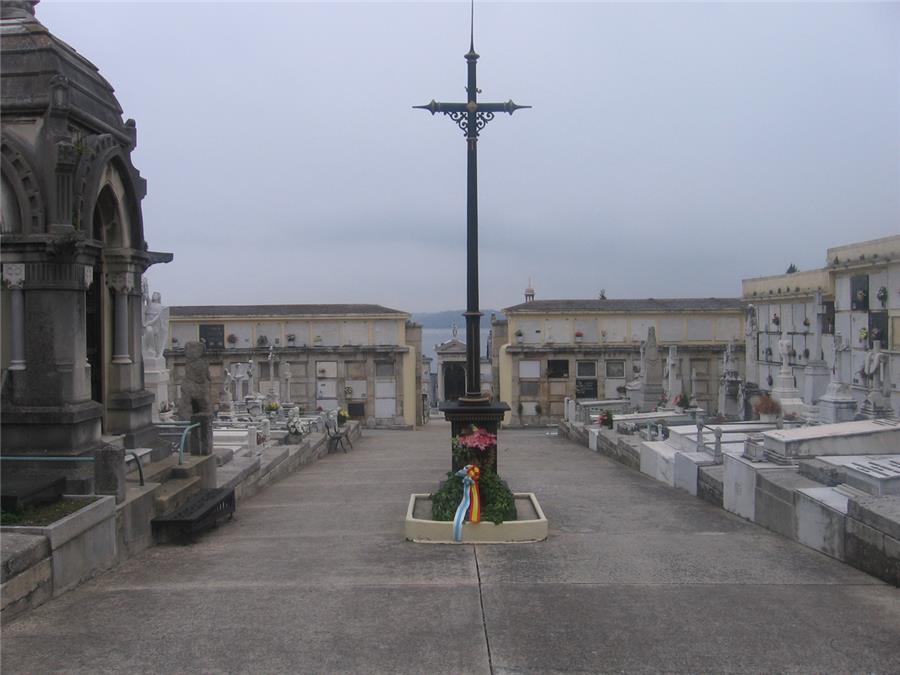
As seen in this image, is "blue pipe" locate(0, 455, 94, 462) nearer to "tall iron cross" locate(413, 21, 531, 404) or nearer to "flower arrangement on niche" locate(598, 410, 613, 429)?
"tall iron cross" locate(413, 21, 531, 404)

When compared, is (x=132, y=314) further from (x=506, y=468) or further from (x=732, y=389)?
(x=732, y=389)

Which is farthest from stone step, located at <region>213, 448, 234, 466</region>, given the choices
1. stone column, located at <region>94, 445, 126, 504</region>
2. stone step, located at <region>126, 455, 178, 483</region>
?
stone column, located at <region>94, 445, 126, 504</region>

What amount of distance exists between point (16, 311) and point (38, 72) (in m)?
2.42

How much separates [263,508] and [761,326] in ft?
79.0

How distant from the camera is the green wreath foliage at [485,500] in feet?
25.0

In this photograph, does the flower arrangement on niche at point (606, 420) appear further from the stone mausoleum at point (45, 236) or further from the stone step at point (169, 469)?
the stone mausoleum at point (45, 236)

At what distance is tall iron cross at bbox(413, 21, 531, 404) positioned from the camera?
8609 millimetres

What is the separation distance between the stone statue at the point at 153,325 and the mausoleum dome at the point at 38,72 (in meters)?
7.80

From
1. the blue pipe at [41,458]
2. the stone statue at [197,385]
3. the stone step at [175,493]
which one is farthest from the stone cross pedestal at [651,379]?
the blue pipe at [41,458]

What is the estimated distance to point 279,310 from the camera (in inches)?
1378

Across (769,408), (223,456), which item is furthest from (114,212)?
(769,408)

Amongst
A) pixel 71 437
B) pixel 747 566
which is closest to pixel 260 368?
pixel 71 437

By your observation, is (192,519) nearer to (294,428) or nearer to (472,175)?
(472,175)

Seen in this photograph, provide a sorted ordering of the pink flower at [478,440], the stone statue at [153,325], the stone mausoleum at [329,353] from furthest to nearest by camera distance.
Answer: the stone mausoleum at [329,353]
the stone statue at [153,325]
the pink flower at [478,440]
